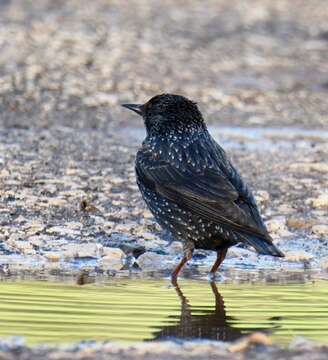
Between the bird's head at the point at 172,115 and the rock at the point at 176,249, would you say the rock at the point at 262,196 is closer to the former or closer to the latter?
the rock at the point at 176,249

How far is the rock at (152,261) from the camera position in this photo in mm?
9312

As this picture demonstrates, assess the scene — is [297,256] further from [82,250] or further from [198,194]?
[82,250]

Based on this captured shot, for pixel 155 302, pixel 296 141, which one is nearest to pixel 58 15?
pixel 296 141

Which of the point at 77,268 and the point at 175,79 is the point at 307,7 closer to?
the point at 175,79

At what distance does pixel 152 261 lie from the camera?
30.9 ft

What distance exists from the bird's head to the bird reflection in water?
2.00 m

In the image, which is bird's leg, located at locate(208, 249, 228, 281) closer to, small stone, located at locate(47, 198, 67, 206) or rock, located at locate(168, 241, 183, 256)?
rock, located at locate(168, 241, 183, 256)

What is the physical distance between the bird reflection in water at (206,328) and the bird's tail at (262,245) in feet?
2.10

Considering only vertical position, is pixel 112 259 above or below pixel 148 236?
below

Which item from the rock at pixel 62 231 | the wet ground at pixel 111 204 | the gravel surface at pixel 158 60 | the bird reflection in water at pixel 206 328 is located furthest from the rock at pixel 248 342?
the gravel surface at pixel 158 60

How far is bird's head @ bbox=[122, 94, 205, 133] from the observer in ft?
30.8

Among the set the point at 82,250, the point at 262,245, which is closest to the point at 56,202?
the point at 82,250

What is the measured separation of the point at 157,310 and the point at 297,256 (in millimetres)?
2496

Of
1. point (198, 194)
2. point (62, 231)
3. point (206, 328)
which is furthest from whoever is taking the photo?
point (62, 231)
